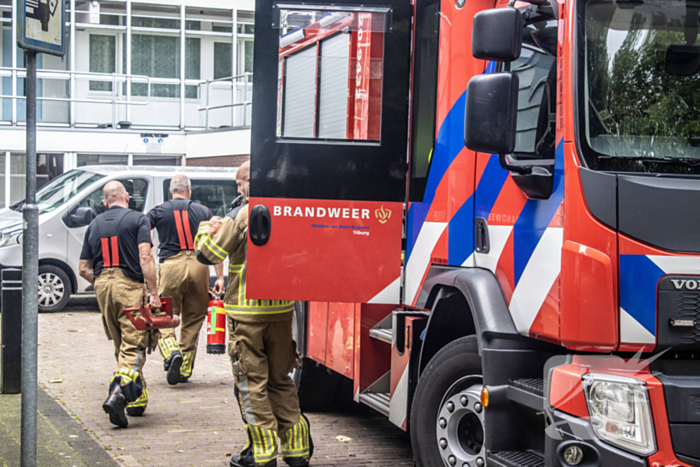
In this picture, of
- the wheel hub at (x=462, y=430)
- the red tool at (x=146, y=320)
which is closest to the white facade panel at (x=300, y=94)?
the wheel hub at (x=462, y=430)

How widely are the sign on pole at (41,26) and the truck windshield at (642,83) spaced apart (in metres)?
2.84

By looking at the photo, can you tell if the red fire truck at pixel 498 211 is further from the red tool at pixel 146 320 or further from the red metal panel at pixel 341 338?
the red tool at pixel 146 320

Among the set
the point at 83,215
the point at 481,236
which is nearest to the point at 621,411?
the point at 481,236

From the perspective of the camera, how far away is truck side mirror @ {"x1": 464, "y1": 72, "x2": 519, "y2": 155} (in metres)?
3.64

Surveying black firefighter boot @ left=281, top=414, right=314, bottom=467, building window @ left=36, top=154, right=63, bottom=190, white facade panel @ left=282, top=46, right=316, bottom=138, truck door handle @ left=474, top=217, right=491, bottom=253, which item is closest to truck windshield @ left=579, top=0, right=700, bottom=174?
truck door handle @ left=474, top=217, right=491, bottom=253

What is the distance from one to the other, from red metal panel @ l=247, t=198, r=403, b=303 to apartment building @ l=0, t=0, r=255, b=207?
15.4 metres

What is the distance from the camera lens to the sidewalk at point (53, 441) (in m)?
5.50

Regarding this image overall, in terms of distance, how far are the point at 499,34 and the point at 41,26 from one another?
2560mm

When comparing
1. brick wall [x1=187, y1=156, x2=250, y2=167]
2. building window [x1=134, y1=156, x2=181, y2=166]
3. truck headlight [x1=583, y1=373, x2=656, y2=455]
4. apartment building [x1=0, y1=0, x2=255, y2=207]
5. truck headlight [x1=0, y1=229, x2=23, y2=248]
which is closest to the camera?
truck headlight [x1=583, y1=373, x2=656, y2=455]

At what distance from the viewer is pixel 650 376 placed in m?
3.31

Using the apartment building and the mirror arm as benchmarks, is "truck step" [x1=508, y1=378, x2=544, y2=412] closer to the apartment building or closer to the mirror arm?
the mirror arm

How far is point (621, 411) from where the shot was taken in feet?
10.8

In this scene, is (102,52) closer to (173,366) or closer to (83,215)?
(83,215)

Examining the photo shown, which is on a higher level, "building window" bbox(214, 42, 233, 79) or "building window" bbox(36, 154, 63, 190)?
"building window" bbox(214, 42, 233, 79)
